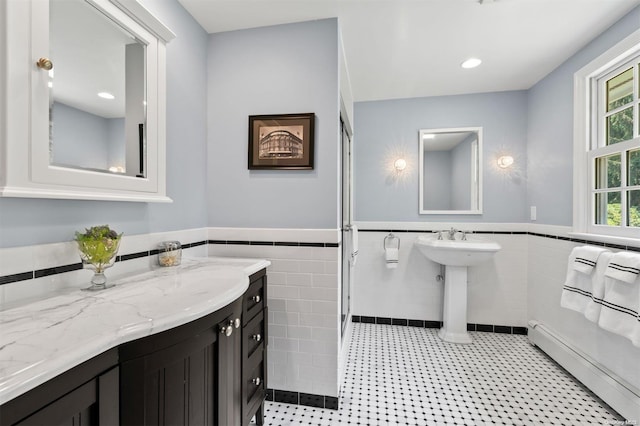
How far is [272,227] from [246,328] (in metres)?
0.68

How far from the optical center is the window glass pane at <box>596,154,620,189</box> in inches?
73.9

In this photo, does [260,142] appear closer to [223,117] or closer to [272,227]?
[223,117]

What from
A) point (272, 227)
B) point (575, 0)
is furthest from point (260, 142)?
point (575, 0)

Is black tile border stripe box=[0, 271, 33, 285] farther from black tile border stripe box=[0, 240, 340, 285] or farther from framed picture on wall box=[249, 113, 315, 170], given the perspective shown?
framed picture on wall box=[249, 113, 315, 170]

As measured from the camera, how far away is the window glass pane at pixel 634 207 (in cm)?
172

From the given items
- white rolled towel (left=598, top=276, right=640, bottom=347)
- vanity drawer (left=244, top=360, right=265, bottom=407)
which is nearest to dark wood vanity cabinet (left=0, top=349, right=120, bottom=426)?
vanity drawer (left=244, top=360, right=265, bottom=407)

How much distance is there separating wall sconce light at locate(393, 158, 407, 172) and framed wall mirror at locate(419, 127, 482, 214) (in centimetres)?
17

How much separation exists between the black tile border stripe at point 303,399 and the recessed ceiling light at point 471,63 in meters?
2.72

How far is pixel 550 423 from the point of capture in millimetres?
1568

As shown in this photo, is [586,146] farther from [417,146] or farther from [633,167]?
[417,146]

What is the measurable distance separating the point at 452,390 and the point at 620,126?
216 cm

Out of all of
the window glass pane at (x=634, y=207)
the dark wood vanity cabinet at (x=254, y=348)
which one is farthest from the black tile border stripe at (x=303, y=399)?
the window glass pane at (x=634, y=207)

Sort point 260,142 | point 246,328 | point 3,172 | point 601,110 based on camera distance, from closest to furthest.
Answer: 1. point 3,172
2. point 246,328
3. point 260,142
4. point 601,110

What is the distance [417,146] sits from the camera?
A: 289 cm
